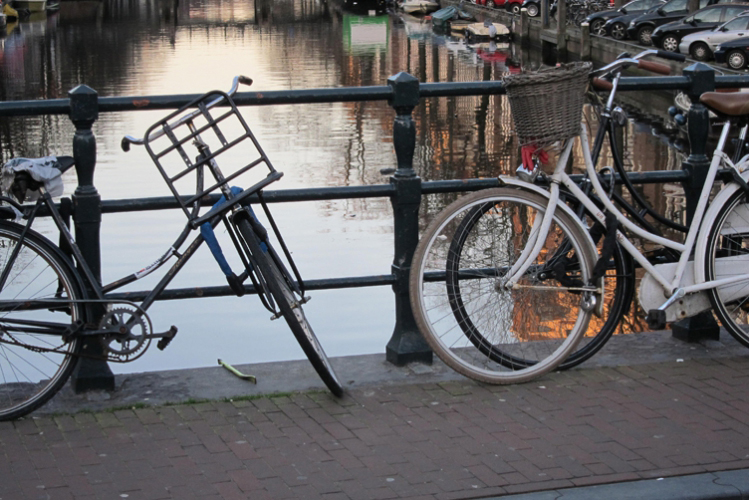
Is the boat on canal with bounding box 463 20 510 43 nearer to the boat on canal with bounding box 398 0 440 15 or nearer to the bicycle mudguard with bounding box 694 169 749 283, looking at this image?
the boat on canal with bounding box 398 0 440 15

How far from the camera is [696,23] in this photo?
31359 mm

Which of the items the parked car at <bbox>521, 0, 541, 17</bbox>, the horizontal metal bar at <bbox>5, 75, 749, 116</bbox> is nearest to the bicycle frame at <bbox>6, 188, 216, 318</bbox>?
the horizontal metal bar at <bbox>5, 75, 749, 116</bbox>

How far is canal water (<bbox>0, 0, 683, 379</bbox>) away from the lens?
9.03m

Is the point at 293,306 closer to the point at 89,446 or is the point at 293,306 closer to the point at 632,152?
the point at 89,446

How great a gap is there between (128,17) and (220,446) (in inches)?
3158

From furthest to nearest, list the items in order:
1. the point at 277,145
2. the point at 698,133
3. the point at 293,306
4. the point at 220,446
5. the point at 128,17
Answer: the point at 128,17, the point at 277,145, the point at 698,133, the point at 293,306, the point at 220,446

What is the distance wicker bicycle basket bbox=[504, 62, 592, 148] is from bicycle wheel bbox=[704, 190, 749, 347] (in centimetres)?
80

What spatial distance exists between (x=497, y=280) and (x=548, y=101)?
2.39 ft

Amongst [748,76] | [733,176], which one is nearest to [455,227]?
[733,176]

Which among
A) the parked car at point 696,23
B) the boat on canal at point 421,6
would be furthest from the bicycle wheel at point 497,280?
the boat on canal at point 421,6

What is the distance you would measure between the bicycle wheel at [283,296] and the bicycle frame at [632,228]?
797mm

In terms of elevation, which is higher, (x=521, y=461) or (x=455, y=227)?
(x=455, y=227)

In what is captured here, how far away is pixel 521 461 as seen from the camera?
11.5ft

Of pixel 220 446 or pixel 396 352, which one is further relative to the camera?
pixel 396 352
